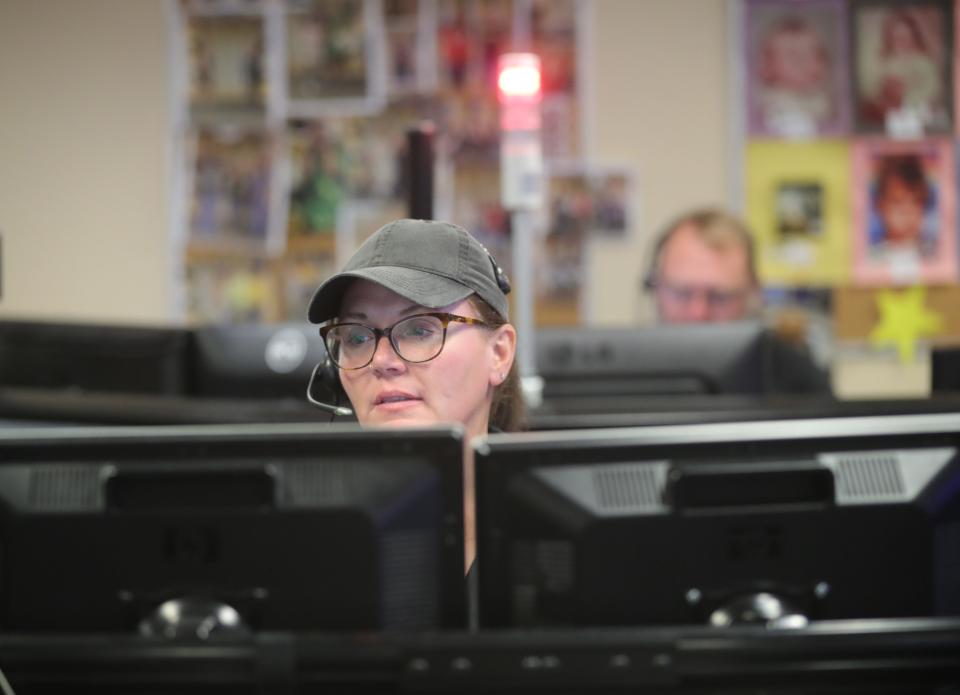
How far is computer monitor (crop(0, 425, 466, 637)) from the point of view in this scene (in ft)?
2.88

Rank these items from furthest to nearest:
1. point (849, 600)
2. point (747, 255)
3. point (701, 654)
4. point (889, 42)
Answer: point (889, 42) < point (747, 255) < point (849, 600) < point (701, 654)

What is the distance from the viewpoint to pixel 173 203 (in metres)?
3.67

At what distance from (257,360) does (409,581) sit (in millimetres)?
1287

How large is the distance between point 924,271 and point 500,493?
120 inches

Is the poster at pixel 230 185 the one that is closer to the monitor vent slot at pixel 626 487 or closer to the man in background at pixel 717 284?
the man in background at pixel 717 284

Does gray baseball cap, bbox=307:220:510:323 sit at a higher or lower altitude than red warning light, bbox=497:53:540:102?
lower

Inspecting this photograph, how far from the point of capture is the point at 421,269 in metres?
1.31

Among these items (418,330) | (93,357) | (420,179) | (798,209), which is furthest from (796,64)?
(418,330)

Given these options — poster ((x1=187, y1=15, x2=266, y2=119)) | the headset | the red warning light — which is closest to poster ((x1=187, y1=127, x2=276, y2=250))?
poster ((x1=187, y1=15, x2=266, y2=119))

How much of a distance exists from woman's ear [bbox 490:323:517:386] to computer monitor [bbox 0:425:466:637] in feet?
1.65

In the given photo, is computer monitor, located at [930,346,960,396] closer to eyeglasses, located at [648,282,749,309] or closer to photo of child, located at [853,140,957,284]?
eyeglasses, located at [648,282,749,309]

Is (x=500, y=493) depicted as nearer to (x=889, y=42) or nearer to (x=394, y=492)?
(x=394, y=492)

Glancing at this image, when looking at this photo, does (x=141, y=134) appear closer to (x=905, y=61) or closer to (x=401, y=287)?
(x=905, y=61)

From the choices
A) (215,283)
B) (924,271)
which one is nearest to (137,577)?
(215,283)
